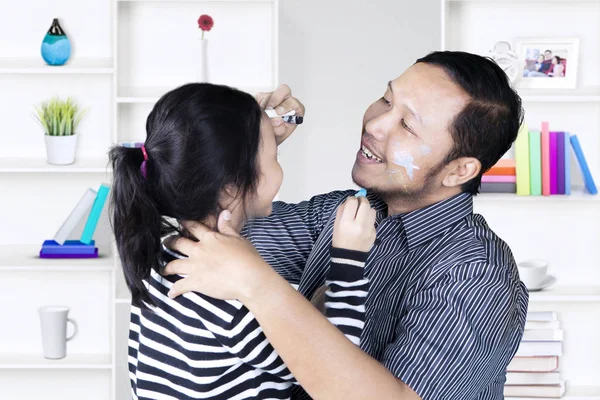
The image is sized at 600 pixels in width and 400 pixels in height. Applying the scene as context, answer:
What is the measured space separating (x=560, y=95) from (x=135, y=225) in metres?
2.36

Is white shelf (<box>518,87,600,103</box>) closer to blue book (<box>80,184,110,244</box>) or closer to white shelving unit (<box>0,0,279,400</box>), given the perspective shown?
white shelving unit (<box>0,0,279,400</box>)

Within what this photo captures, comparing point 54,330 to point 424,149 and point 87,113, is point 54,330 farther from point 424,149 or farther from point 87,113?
point 424,149

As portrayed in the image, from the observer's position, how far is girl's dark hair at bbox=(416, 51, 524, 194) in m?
1.55

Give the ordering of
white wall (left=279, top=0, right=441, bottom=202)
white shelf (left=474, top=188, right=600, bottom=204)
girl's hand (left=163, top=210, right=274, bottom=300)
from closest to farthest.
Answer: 1. girl's hand (left=163, top=210, right=274, bottom=300)
2. white shelf (left=474, top=188, right=600, bottom=204)
3. white wall (left=279, top=0, right=441, bottom=202)

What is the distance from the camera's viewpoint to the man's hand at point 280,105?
1.58m

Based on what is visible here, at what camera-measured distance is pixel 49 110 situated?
349 cm

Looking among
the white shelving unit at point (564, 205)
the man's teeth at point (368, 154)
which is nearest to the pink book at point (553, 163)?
the white shelving unit at point (564, 205)

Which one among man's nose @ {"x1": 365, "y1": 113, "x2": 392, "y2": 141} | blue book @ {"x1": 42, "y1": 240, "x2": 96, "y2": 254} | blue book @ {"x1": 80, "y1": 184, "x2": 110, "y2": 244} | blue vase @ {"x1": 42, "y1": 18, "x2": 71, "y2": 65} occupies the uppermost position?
blue vase @ {"x1": 42, "y1": 18, "x2": 71, "y2": 65}

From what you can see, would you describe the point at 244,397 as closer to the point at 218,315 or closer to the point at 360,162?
the point at 218,315

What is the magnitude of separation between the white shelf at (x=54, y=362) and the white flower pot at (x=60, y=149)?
825mm

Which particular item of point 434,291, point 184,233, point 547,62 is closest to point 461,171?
point 434,291

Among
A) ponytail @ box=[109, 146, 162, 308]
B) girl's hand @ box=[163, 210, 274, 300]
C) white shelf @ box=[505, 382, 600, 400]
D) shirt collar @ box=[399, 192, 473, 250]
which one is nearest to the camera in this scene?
girl's hand @ box=[163, 210, 274, 300]

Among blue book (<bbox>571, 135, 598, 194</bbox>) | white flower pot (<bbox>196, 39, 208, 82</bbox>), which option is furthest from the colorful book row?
white flower pot (<bbox>196, 39, 208, 82</bbox>)

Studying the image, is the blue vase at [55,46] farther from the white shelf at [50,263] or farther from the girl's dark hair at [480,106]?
the girl's dark hair at [480,106]
